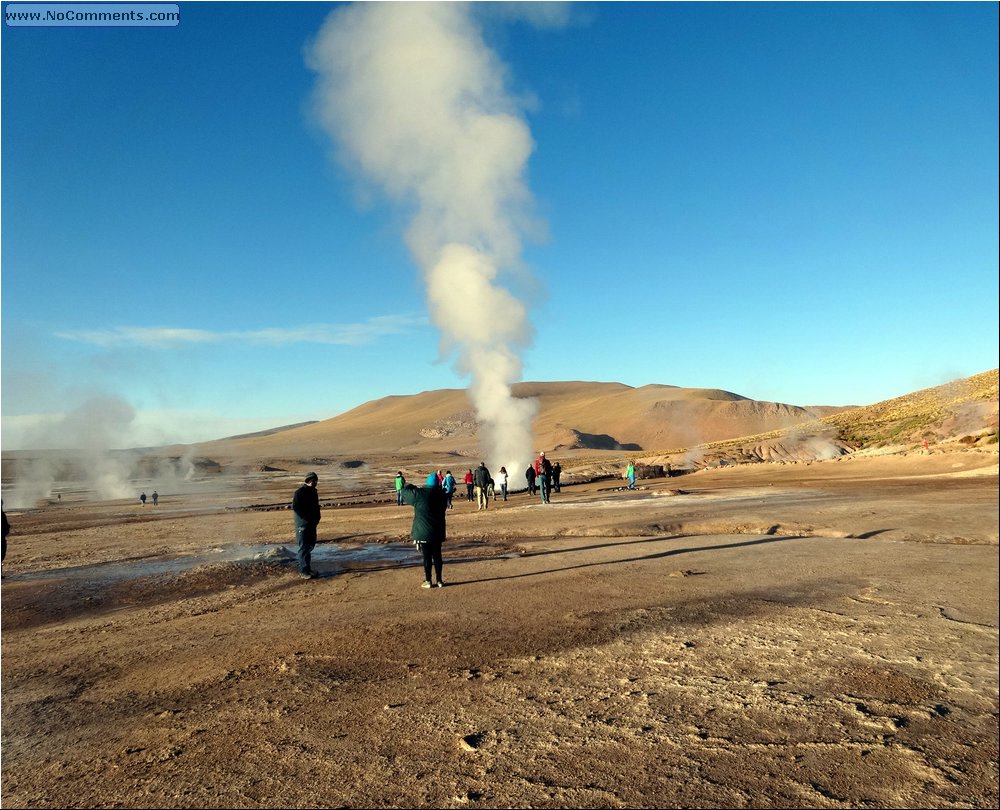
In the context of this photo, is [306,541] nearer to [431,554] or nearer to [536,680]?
[431,554]

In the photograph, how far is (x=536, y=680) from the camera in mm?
5973

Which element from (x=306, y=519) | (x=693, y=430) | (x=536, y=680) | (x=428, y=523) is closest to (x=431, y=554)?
(x=428, y=523)

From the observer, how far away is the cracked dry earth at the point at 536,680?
13.1ft

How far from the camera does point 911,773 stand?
383 centimetres

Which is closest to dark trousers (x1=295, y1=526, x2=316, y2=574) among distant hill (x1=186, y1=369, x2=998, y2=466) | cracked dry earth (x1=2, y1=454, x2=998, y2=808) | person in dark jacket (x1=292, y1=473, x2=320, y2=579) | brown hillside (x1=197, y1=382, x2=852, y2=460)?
person in dark jacket (x1=292, y1=473, x2=320, y2=579)

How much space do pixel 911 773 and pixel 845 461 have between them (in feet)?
104

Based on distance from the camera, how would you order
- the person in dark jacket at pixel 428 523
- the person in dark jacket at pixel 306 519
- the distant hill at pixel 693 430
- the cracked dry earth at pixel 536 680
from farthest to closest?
the person in dark jacket at pixel 306 519 < the person in dark jacket at pixel 428 523 < the cracked dry earth at pixel 536 680 < the distant hill at pixel 693 430

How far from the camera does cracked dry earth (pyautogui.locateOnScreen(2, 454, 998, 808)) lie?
400cm

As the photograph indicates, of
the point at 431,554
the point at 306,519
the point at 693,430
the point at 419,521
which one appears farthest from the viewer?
the point at 693,430

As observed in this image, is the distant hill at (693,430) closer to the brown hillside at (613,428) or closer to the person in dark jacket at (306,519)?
the brown hillside at (613,428)

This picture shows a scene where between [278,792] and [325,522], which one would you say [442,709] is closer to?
[278,792]

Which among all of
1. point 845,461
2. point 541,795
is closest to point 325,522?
point 541,795

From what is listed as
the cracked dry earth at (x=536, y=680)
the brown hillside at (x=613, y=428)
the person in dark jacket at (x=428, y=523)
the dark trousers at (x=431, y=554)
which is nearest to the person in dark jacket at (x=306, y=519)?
the cracked dry earth at (x=536, y=680)

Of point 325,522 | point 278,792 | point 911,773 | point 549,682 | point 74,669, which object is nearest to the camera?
point 911,773
